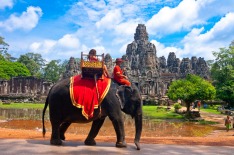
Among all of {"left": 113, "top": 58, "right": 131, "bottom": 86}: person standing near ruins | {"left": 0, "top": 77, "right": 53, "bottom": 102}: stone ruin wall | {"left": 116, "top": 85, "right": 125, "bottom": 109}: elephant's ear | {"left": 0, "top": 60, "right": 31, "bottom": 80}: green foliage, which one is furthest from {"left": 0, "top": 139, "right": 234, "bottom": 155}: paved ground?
{"left": 0, "top": 60, "right": 31, "bottom": 80}: green foliage

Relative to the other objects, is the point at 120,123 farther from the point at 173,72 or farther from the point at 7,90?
the point at 173,72

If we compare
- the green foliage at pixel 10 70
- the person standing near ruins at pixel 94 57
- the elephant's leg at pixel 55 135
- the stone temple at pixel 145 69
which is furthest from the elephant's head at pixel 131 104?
the green foliage at pixel 10 70

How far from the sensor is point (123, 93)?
734cm

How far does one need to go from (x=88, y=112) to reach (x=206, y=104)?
164 feet

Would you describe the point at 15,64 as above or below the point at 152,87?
above

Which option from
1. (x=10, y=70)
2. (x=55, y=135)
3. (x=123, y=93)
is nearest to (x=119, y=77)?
(x=123, y=93)

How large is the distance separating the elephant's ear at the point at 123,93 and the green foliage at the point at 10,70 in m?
70.2

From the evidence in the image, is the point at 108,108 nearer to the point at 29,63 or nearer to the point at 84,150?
the point at 84,150

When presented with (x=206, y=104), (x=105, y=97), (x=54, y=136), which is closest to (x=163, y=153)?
(x=105, y=97)

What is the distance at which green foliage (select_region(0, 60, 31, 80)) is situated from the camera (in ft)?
240

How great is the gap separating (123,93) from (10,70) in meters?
74.7

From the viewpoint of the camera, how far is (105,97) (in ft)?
23.4

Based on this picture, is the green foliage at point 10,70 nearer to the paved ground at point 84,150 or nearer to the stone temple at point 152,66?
the stone temple at point 152,66

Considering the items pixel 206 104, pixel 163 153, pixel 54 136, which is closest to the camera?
pixel 163 153
